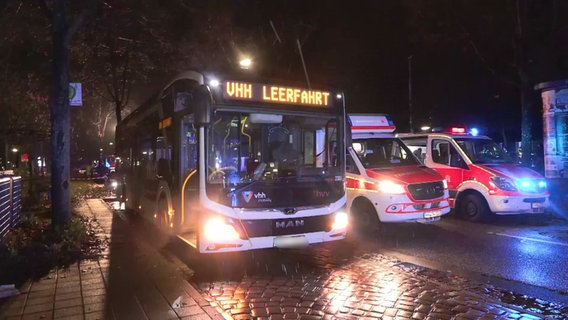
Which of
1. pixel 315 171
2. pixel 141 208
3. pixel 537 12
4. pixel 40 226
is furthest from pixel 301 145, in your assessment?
pixel 537 12

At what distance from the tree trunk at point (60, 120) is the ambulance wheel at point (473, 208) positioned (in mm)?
9412

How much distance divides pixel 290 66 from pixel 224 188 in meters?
17.3

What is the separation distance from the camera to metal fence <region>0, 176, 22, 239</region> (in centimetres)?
930

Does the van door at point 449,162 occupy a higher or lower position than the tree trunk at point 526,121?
lower

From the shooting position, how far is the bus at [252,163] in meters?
7.17

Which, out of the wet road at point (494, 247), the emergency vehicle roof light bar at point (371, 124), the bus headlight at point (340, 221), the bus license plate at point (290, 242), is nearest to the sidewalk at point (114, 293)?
the bus license plate at point (290, 242)

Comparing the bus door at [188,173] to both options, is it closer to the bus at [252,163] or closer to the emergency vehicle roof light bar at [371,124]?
the bus at [252,163]

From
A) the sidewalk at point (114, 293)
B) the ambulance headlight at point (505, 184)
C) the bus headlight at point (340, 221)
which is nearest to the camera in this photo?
the sidewalk at point (114, 293)

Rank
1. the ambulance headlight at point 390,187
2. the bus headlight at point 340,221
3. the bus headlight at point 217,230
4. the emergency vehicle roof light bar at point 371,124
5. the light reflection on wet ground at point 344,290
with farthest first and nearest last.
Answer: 1. the emergency vehicle roof light bar at point 371,124
2. the ambulance headlight at point 390,187
3. the bus headlight at point 340,221
4. the bus headlight at point 217,230
5. the light reflection on wet ground at point 344,290

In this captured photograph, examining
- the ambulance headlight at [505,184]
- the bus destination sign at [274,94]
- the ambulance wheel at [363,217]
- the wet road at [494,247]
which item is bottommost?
the wet road at [494,247]

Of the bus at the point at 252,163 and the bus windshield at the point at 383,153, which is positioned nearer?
the bus at the point at 252,163

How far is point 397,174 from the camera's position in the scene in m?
10.3

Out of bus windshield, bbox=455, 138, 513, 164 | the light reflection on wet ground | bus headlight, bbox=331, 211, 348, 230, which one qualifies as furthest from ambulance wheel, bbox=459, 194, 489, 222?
bus headlight, bbox=331, 211, 348, 230

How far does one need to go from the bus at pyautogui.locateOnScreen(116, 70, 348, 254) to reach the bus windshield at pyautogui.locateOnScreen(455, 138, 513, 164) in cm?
558
